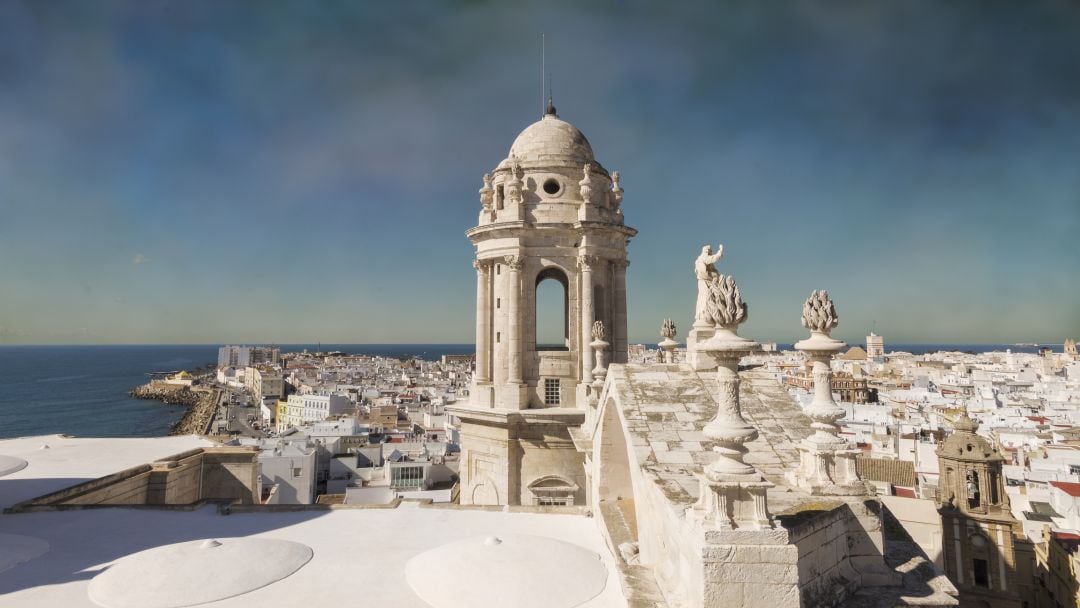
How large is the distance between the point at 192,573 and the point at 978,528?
83.5ft

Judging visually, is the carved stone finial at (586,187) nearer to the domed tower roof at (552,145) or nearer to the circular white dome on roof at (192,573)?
the domed tower roof at (552,145)

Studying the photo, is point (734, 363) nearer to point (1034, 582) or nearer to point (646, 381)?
point (646, 381)

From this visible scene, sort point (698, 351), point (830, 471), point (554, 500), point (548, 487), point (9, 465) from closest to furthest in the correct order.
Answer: point (830, 471)
point (698, 351)
point (9, 465)
point (548, 487)
point (554, 500)

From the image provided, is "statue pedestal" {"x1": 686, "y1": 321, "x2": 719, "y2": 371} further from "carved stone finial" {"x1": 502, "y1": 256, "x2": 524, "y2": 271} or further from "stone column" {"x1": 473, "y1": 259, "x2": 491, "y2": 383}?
"stone column" {"x1": 473, "y1": 259, "x2": 491, "y2": 383}

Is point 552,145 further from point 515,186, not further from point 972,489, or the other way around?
Answer: point 972,489

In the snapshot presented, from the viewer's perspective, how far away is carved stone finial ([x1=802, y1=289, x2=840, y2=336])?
6855 mm

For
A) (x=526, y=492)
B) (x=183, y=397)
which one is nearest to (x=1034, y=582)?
(x=526, y=492)

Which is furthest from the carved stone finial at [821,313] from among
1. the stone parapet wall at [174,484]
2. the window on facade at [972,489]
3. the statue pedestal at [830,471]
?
the window on facade at [972,489]

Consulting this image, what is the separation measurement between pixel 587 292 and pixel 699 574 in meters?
12.1

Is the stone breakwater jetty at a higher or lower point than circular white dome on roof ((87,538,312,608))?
lower

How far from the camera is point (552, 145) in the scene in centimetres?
1766

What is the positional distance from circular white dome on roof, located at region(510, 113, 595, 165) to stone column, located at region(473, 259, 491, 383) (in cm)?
351

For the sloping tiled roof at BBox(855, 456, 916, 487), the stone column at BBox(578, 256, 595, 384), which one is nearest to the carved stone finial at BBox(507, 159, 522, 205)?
the stone column at BBox(578, 256, 595, 384)

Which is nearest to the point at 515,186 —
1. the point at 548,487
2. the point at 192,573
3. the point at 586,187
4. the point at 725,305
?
the point at 586,187
